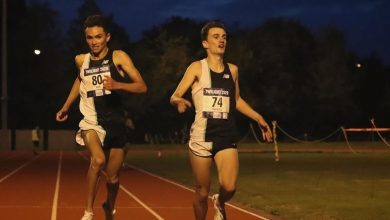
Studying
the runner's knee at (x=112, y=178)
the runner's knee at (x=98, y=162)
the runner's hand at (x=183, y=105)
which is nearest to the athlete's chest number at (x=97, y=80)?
the runner's knee at (x=98, y=162)

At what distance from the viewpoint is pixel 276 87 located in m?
76.0

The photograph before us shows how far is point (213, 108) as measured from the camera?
773 centimetres

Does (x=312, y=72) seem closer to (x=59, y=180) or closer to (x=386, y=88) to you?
(x=386, y=88)

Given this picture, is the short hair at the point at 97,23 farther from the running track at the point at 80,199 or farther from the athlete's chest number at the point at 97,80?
the running track at the point at 80,199

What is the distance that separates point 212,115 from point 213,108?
8 cm

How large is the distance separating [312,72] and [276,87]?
18.3 ft

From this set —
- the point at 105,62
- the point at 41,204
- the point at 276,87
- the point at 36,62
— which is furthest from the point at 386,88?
the point at 105,62

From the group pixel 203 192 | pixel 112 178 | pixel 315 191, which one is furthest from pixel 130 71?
pixel 315 191

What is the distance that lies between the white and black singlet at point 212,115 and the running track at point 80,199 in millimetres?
4240

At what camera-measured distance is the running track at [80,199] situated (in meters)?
12.3

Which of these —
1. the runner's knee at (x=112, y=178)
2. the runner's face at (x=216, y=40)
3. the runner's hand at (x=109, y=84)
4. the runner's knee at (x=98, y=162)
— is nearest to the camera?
the runner's hand at (x=109, y=84)

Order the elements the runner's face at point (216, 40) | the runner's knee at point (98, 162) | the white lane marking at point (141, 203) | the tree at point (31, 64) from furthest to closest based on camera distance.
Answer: the tree at point (31, 64) < the white lane marking at point (141, 203) < the runner's face at point (216, 40) < the runner's knee at point (98, 162)

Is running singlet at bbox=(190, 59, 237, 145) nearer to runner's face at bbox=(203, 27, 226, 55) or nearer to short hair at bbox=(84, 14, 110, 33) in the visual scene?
runner's face at bbox=(203, 27, 226, 55)

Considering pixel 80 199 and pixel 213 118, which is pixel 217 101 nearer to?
pixel 213 118
